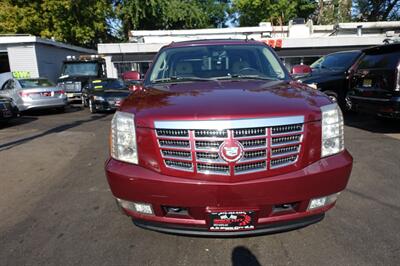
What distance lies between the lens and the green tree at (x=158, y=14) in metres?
31.1

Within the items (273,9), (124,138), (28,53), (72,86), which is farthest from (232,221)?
(273,9)

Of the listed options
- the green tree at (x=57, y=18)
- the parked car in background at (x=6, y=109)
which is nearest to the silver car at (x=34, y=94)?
the parked car in background at (x=6, y=109)

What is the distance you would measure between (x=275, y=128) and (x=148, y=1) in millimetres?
31247

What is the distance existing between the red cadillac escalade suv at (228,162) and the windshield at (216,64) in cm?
110

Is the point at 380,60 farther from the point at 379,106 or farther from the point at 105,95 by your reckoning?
the point at 105,95

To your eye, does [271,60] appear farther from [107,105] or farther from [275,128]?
[107,105]

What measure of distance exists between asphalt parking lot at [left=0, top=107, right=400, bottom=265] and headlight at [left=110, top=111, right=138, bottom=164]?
892mm

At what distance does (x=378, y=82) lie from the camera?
7348 mm

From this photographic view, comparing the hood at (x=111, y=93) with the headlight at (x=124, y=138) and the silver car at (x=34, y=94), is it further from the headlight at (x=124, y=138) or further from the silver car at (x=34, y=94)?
the headlight at (x=124, y=138)

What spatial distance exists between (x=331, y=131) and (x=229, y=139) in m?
0.91

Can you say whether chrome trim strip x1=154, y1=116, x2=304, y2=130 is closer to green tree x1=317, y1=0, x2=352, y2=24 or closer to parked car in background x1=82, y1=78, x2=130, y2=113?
parked car in background x1=82, y1=78, x2=130, y2=113

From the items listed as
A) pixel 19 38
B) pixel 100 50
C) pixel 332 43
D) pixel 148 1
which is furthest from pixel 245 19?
pixel 19 38

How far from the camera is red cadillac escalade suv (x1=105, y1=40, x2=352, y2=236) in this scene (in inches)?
102

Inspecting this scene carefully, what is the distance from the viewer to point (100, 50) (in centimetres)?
2067
